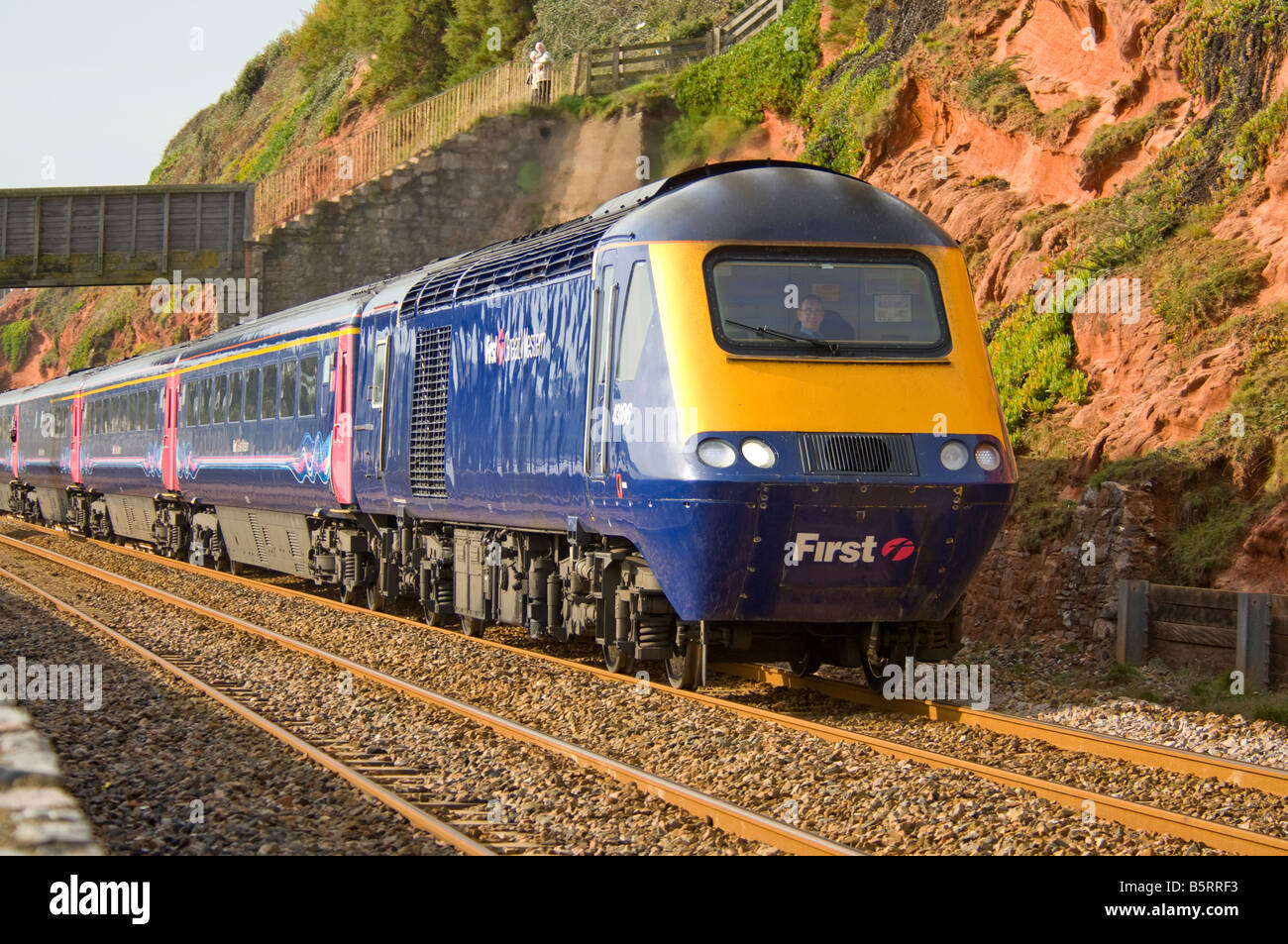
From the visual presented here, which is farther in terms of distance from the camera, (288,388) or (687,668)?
(288,388)

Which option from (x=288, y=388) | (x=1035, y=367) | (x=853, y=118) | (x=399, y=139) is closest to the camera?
(x=1035, y=367)

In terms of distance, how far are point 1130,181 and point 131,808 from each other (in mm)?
14399

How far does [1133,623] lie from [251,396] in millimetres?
12615

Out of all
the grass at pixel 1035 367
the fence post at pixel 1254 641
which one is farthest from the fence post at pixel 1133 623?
the grass at pixel 1035 367

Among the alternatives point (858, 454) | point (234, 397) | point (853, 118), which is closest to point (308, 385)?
point (234, 397)

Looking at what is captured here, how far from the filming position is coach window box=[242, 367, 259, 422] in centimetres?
1959

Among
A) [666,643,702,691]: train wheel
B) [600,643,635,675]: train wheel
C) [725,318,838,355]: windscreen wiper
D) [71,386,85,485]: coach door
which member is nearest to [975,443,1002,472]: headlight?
[725,318,838,355]: windscreen wiper

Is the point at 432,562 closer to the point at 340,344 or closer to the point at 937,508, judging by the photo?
the point at 340,344

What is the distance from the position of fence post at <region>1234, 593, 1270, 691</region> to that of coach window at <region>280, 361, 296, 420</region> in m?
11.5

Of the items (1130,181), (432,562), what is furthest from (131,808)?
(1130,181)

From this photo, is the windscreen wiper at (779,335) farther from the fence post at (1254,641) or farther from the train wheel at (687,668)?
the fence post at (1254,641)

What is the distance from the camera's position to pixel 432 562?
14.4 meters

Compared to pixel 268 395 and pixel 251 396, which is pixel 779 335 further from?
pixel 251 396

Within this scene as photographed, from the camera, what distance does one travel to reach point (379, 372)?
1510 centimetres
